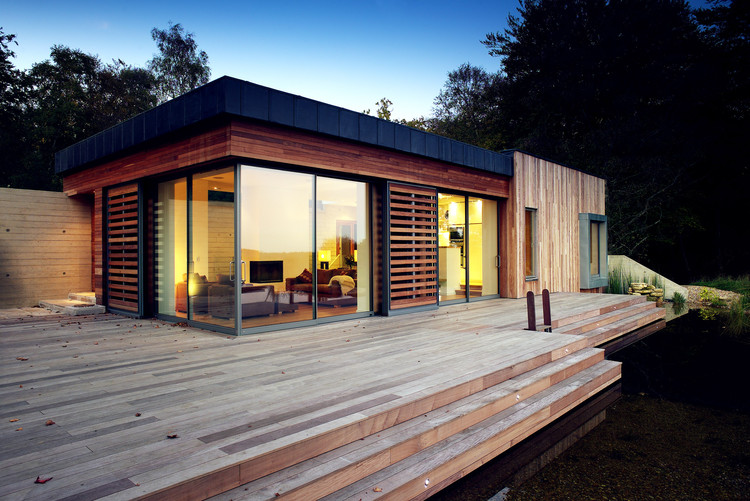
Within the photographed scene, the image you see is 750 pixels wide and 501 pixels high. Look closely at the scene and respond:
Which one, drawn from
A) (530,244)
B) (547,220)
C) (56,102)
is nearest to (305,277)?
(530,244)

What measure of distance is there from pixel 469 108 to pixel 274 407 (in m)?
23.2

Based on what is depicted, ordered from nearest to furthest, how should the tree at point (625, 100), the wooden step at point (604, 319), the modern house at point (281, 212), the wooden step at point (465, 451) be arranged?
the wooden step at point (465, 451)
the modern house at point (281, 212)
the wooden step at point (604, 319)
the tree at point (625, 100)

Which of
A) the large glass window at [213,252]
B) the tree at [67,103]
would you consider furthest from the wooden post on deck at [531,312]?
the tree at [67,103]

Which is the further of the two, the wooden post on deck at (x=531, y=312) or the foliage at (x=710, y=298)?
the foliage at (x=710, y=298)

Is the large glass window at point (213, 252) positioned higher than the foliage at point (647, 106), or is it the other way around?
the foliage at point (647, 106)

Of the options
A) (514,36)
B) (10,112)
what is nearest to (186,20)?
(10,112)

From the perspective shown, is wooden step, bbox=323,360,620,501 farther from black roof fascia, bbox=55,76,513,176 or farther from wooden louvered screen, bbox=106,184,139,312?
wooden louvered screen, bbox=106,184,139,312

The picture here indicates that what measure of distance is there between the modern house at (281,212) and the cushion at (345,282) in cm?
2

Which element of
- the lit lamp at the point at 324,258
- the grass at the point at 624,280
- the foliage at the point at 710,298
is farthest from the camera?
the grass at the point at 624,280

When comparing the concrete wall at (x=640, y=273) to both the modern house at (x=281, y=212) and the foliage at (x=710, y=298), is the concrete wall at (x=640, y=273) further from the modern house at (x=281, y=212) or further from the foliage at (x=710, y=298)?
the modern house at (x=281, y=212)

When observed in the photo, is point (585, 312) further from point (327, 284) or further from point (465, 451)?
point (465, 451)

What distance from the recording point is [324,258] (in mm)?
6230

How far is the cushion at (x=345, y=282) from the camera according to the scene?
21.3ft

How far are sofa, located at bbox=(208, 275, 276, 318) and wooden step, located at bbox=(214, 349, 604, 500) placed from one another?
10.7 feet
